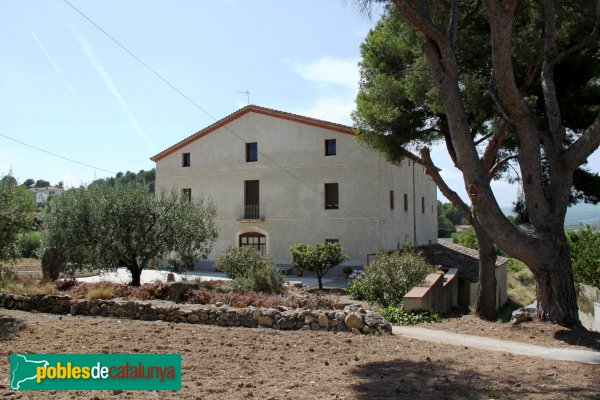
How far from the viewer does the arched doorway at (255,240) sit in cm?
2737

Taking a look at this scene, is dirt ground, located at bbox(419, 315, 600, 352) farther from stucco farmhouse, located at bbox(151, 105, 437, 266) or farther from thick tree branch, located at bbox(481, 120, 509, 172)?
stucco farmhouse, located at bbox(151, 105, 437, 266)

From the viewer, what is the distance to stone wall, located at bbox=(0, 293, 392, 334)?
8.59m

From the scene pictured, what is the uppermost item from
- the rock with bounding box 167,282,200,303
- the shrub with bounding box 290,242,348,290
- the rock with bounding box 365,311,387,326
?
the shrub with bounding box 290,242,348,290

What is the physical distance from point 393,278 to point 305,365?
20.6 feet

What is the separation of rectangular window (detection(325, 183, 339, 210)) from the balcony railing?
4384mm

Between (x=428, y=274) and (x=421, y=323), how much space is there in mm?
→ 3063

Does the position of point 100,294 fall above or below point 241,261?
below

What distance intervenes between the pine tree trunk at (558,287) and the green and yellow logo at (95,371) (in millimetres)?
6511

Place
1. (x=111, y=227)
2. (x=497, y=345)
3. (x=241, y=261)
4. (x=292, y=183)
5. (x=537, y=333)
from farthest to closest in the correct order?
(x=292, y=183) → (x=241, y=261) → (x=111, y=227) → (x=537, y=333) → (x=497, y=345)

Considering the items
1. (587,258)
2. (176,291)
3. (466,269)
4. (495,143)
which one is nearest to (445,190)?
(495,143)

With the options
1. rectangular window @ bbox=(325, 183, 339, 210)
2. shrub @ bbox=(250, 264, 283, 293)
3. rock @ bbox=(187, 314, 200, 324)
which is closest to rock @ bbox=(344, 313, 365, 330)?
rock @ bbox=(187, 314, 200, 324)

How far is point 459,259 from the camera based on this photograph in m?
23.6

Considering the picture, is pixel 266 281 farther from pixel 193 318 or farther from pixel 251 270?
pixel 193 318

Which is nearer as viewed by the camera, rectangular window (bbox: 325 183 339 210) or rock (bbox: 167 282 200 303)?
rock (bbox: 167 282 200 303)
